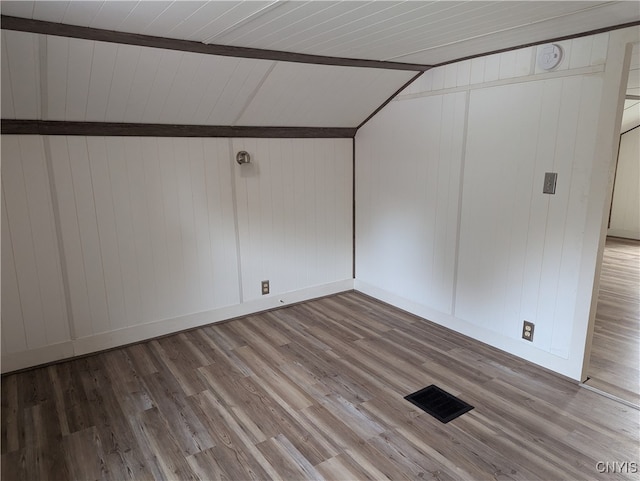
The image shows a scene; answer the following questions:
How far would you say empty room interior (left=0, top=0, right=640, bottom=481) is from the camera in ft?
7.11

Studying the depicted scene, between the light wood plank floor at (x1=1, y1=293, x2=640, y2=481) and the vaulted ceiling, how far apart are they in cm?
185

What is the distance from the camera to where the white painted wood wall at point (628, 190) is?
268 inches

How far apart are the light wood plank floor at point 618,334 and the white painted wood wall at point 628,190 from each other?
169 cm

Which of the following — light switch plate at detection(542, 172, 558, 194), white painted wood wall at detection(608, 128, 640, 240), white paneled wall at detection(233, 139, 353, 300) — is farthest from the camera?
white painted wood wall at detection(608, 128, 640, 240)

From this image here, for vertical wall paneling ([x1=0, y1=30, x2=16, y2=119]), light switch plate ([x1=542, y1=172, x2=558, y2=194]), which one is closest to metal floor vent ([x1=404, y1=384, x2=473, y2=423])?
light switch plate ([x1=542, y1=172, x2=558, y2=194])

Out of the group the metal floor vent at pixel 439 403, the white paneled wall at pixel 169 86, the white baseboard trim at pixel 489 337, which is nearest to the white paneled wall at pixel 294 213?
the white paneled wall at pixel 169 86

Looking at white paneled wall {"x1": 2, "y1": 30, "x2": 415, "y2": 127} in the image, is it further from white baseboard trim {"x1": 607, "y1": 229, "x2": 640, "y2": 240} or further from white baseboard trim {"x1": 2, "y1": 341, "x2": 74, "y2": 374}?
white baseboard trim {"x1": 607, "y1": 229, "x2": 640, "y2": 240}

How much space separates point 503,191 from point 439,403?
157cm

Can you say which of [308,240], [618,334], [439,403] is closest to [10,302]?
[308,240]

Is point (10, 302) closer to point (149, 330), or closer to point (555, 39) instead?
point (149, 330)

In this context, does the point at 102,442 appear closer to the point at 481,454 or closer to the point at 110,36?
the point at 481,454

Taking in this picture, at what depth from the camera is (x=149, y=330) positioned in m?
3.47

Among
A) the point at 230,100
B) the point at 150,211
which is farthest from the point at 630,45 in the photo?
the point at 150,211

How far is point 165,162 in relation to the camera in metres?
3.35
